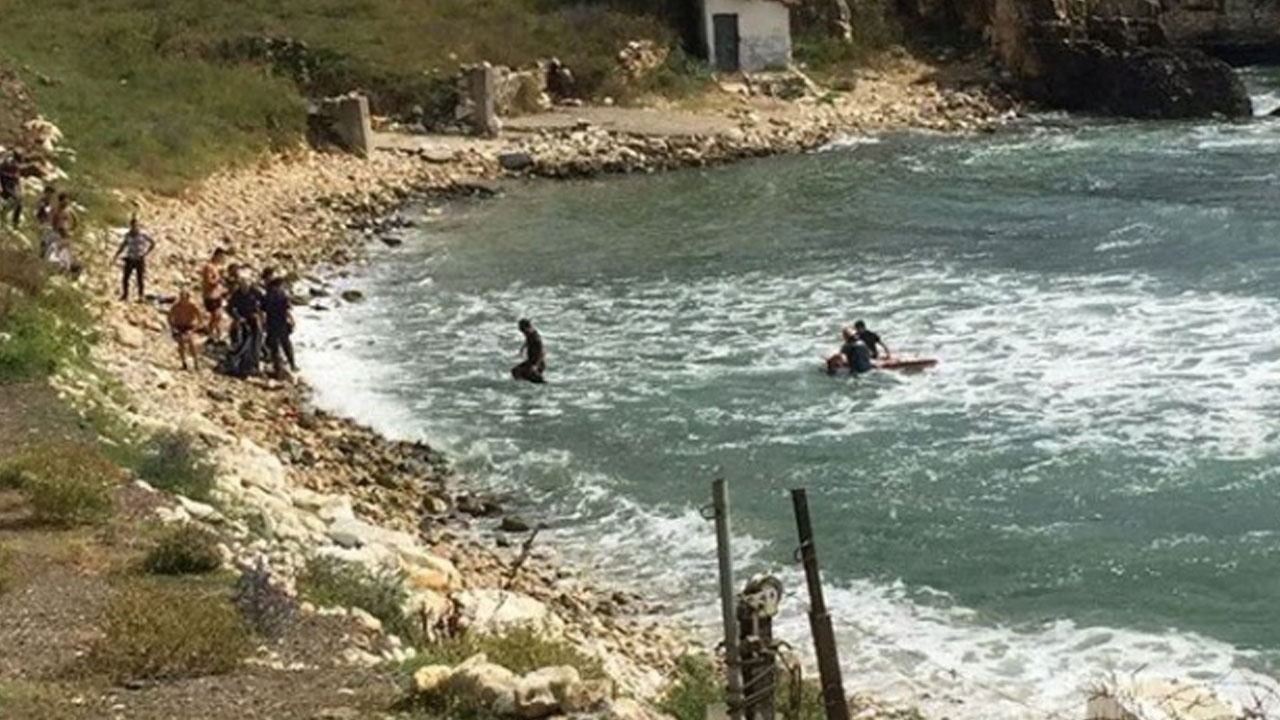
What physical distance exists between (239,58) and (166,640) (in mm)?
44398

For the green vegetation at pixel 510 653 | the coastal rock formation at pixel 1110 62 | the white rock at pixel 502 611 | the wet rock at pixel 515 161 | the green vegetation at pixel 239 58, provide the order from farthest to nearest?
the coastal rock formation at pixel 1110 62
the wet rock at pixel 515 161
the green vegetation at pixel 239 58
the white rock at pixel 502 611
the green vegetation at pixel 510 653

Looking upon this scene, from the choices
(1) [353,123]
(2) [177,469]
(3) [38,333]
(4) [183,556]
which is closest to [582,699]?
(4) [183,556]

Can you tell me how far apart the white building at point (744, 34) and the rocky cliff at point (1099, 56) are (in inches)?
343

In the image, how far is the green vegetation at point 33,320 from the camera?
70.6 feet

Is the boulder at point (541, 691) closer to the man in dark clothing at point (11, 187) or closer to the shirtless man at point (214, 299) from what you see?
the shirtless man at point (214, 299)

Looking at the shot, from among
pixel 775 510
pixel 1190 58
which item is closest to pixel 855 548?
pixel 775 510

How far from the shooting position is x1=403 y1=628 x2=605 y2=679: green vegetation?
500 inches

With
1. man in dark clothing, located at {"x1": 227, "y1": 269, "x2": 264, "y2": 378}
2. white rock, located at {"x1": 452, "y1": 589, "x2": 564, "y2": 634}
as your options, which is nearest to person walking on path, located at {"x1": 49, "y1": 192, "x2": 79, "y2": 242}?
man in dark clothing, located at {"x1": 227, "y1": 269, "x2": 264, "y2": 378}

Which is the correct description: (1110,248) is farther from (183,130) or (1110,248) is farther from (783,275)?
(183,130)

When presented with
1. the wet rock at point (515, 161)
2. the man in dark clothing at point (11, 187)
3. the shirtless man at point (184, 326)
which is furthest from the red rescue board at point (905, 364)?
the wet rock at point (515, 161)

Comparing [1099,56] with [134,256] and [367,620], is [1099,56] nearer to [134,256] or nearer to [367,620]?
[134,256]

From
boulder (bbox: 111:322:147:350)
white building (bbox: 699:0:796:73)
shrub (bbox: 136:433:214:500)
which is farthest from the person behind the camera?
white building (bbox: 699:0:796:73)

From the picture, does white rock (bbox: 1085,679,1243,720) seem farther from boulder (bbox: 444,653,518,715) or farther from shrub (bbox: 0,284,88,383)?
shrub (bbox: 0,284,88,383)

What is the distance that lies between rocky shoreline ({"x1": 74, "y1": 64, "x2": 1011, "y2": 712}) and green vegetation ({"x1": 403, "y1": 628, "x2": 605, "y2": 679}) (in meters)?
0.42
